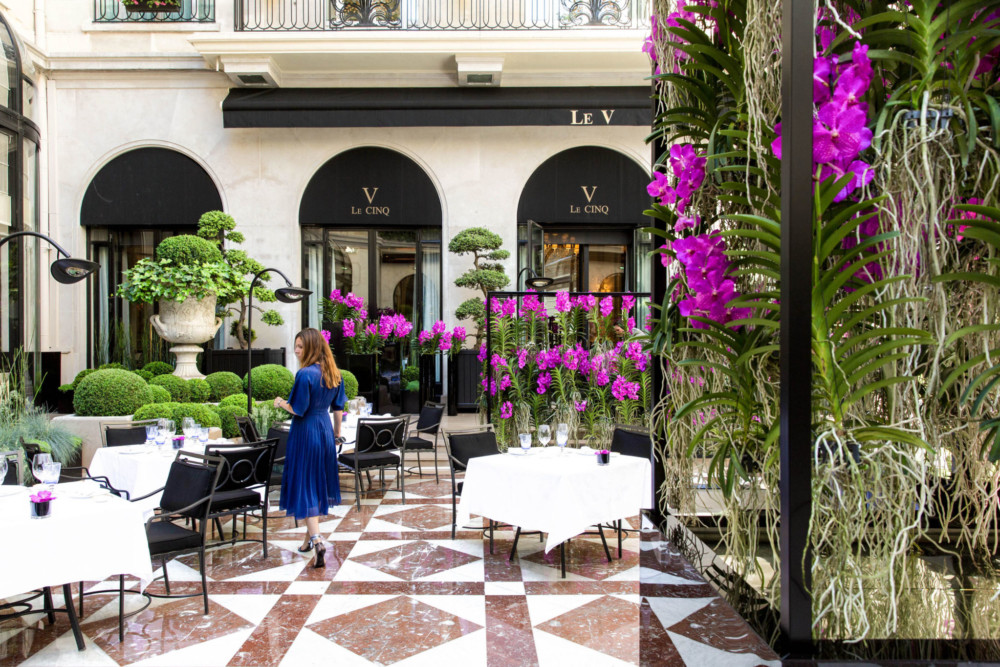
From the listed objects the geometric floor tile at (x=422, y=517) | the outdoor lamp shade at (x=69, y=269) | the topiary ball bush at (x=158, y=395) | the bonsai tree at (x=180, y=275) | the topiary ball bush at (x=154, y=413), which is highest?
the bonsai tree at (x=180, y=275)

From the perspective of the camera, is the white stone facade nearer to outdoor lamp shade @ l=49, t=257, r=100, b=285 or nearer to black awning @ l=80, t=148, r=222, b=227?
black awning @ l=80, t=148, r=222, b=227

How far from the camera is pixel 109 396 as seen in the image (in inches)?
282

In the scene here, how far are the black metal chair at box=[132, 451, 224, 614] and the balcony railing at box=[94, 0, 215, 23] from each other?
396 inches

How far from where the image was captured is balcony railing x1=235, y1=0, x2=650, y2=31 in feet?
37.0

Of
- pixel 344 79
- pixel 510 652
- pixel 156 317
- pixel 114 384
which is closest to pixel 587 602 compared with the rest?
pixel 510 652

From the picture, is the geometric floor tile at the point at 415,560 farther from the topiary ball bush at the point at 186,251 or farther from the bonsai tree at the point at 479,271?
the topiary ball bush at the point at 186,251

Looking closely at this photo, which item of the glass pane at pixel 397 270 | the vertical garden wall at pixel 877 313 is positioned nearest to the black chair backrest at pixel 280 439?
the vertical garden wall at pixel 877 313

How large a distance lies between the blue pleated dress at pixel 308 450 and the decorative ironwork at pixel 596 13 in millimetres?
9161

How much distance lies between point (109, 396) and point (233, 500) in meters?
3.59

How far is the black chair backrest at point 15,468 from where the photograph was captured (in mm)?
4336

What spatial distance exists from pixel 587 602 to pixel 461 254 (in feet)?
26.3

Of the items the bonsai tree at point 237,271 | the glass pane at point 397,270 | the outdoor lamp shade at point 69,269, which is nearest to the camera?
the outdoor lamp shade at point 69,269

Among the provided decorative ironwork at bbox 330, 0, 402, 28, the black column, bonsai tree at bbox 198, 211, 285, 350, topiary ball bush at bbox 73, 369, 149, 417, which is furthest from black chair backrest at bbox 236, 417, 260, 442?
decorative ironwork at bbox 330, 0, 402, 28

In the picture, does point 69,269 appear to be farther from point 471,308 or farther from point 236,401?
point 471,308
